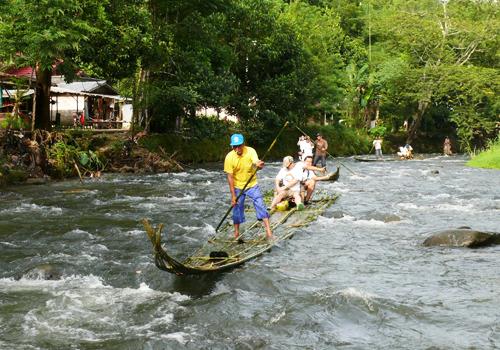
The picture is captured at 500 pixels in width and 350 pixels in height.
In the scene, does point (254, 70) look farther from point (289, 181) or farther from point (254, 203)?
point (254, 203)

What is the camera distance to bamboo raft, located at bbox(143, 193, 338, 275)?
8.14 metres

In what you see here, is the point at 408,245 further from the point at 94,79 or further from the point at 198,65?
the point at 94,79

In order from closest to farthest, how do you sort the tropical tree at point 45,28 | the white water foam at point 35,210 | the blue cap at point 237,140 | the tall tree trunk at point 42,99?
1. the blue cap at point 237,140
2. the white water foam at point 35,210
3. the tropical tree at point 45,28
4. the tall tree trunk at point 42,99

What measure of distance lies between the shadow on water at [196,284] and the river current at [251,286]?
0.02 m

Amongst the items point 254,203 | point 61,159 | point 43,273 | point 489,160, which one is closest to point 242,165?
point 254,203

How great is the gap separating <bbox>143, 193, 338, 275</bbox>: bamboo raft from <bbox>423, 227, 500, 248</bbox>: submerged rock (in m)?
3.00

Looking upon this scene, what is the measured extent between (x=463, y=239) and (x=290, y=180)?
469 centimetres

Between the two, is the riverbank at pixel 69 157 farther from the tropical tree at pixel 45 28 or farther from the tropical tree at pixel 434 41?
the tropical tree at pixel 434 41

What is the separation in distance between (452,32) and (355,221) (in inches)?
1527

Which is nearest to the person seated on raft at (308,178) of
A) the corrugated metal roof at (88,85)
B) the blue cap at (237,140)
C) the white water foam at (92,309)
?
the blue cap at (237,140)


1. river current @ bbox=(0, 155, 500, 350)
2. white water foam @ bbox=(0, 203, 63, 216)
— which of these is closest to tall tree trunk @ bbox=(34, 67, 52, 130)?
white water foam @ bbox=(0, 203, 63, 216)

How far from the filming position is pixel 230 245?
448 inches

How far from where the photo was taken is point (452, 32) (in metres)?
48.7

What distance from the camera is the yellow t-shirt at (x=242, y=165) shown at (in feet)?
36.5
